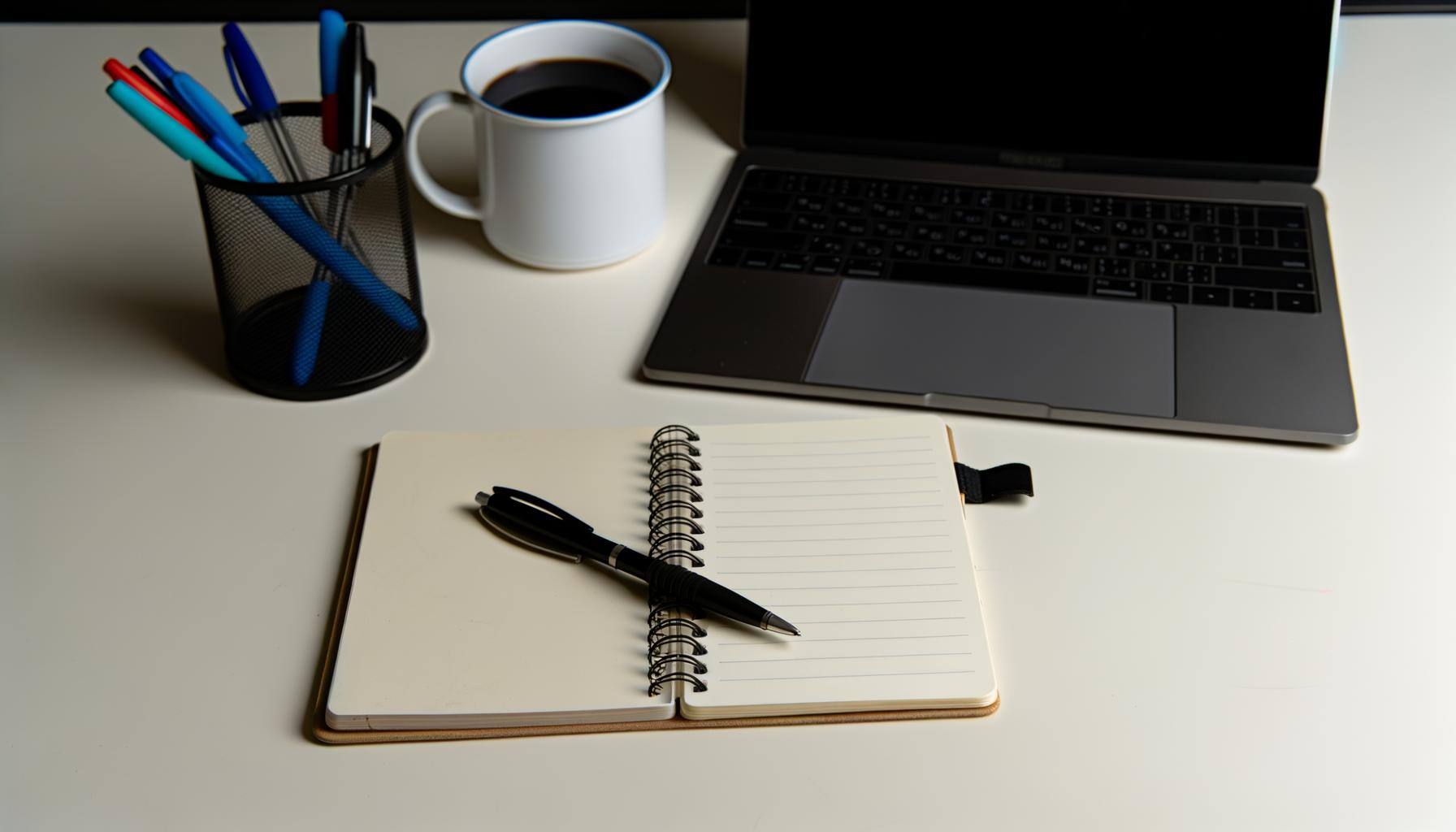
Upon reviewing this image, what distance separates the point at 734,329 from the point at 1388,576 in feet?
1.39

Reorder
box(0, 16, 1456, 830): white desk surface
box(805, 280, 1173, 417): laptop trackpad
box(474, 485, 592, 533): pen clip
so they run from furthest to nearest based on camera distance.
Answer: box(805, 280, 1173, 417): laptop trackpad, box(474, 485, 592, 533): pen clip, box(0, 16, 1456, 830): white desk surface

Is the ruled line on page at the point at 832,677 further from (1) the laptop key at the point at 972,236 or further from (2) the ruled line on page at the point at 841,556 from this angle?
(1) the laptop key at the point at 972,236

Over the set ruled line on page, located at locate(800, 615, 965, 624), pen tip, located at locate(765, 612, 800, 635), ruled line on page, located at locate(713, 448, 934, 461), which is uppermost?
ruled line on page, located at locate(713, 448, 934, 461)

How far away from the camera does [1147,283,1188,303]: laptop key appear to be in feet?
2.92

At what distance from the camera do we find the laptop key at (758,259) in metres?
0.94

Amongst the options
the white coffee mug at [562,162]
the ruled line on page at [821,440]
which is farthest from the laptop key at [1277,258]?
the white coffee mug at [562,162]

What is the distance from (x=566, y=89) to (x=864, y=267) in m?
0.25

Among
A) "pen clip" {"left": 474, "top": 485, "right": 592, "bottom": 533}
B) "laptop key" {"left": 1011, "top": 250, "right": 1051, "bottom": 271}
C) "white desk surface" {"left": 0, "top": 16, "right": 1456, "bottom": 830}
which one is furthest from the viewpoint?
"laptop key" {"left": 1011, "top": 250, "right": 1051, "bottom": 271}

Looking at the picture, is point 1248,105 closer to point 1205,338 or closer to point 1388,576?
point 1205,338

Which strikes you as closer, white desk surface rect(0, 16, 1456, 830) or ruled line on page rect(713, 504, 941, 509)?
white desk surface rect(0, 16, 1456, 830)

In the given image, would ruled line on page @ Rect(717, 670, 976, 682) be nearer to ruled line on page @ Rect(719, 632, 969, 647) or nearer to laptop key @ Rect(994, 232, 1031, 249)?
ruled line on page @ Rect(719, 632, 969, 647)

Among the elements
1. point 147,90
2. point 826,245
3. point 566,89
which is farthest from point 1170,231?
point 147,90

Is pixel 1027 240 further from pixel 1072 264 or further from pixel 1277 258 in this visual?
pixel 1277 258

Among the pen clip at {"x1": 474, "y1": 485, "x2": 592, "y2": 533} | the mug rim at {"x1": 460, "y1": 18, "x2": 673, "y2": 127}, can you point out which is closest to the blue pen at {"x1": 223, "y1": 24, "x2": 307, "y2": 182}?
the mug rim at {"x1": 460, "y1": 18, "x2": 673, "y2": 127}
